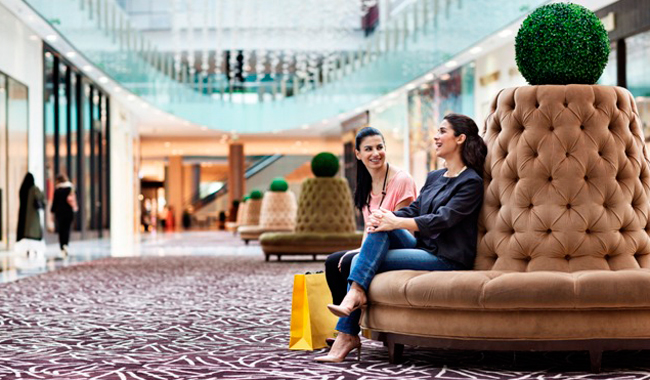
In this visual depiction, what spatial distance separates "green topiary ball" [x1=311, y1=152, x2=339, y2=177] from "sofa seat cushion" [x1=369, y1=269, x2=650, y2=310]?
881 cm

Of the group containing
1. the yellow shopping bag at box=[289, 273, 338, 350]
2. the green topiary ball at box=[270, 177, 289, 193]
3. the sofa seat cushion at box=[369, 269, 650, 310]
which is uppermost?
the green topiary ball at box=[270, 177, 289, 193]

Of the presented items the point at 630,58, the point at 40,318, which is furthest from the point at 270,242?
the point at 40,318

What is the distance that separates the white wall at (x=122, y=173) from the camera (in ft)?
86.2

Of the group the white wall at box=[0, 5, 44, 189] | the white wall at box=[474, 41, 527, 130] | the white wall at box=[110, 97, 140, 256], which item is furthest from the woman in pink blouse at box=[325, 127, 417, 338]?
the white wall at box=[110, 97, 140, 256]

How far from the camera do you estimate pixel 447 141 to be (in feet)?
14.1

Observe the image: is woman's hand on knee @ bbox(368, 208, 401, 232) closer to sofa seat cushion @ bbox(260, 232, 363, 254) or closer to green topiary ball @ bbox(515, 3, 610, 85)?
green topiary ball @ bbox(515, 3, 610, 85)

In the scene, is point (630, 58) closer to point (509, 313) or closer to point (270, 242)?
point (270, 242)

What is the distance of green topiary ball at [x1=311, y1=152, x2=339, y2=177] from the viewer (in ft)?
41.1

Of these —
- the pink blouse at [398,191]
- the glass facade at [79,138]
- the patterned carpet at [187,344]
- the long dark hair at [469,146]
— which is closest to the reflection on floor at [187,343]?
the patterned carpet at [187,344]

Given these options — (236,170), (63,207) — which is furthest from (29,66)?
(236,170)

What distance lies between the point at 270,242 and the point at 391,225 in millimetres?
8402

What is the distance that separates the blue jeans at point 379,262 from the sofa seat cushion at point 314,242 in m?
7.96

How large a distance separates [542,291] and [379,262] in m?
0.82

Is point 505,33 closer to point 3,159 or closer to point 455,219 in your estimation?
point 3,159
